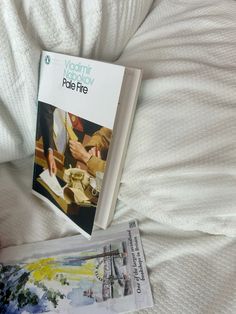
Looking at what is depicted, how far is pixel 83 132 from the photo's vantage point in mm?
630

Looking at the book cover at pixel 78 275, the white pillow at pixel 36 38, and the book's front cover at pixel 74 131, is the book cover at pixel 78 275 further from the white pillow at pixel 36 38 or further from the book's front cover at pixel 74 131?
the white pillow at pixel 36 38

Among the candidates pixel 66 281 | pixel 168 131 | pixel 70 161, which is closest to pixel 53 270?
pixel 66 281

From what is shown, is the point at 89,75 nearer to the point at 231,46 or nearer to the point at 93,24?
the point at 93,24

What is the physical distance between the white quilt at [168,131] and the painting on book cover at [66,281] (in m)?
0.05

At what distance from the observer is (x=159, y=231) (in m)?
0.65

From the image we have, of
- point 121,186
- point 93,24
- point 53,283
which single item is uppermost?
point 93,24

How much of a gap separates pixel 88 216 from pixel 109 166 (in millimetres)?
97

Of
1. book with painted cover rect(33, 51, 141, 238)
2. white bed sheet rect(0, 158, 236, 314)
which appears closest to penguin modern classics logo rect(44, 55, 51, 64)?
book with painted cover rect(33, 51, 141, 238)

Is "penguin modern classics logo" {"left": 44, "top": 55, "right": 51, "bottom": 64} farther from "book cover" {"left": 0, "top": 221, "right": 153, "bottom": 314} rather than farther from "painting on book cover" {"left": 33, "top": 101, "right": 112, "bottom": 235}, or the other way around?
"book cover" {"left": 0, "top": 221, "right": 153, "bottom": 314}

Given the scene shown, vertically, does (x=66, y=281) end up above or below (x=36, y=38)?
below

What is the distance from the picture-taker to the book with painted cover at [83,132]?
587mm

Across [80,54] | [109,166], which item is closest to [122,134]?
[109,166]

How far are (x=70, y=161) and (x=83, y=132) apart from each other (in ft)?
0.23

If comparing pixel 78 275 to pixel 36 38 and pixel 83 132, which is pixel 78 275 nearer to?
pixel 83 132
